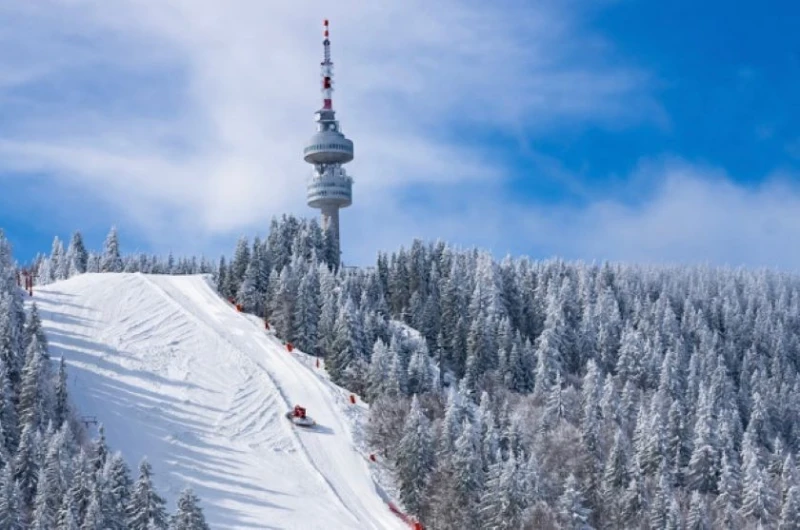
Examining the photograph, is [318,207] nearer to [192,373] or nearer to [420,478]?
[192,373]

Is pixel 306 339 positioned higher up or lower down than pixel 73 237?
lower down

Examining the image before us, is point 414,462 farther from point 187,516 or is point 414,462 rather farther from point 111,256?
point 111,256

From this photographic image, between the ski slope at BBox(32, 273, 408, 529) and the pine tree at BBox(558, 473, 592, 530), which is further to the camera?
the ski slope at BBox(32, 273, 408, 529)

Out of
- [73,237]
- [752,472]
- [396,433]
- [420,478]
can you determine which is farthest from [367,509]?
[73,237]

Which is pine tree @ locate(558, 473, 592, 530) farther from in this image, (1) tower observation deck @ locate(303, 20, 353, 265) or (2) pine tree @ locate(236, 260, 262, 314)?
(1) tower observation deck @ locate(303, 20, 353, 265)

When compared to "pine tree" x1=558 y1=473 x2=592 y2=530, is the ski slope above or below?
above

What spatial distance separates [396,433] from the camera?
82.8 meters

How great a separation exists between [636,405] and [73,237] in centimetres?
8310

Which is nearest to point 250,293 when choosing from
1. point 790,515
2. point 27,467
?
point 27,467

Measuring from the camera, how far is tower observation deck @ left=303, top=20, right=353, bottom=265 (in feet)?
488

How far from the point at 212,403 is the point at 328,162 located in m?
67.1

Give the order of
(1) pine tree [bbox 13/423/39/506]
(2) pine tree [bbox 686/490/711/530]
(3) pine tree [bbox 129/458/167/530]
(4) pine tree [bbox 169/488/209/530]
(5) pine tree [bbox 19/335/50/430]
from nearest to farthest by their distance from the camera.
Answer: (4) pine tree [bbox 169/488/209/530]
(3) pine tree [bbox 129/458/167/530]
(1) pine tree [bbox 13/423/39/506]
(5) pine tree [bbox 19/335/50/430]
(2) pine tree [bbox 686/490/711/530]

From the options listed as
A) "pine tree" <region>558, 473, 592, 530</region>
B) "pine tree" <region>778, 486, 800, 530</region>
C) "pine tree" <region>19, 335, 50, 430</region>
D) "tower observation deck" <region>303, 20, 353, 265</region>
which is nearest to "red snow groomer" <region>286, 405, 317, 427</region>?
"pine tree" <region>19, 335, 50, 430</region>

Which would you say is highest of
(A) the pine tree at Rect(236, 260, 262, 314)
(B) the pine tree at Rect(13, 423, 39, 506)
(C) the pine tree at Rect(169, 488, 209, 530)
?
(A) the pine tree at Rect(236, 260, 262, 314)
